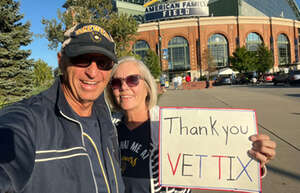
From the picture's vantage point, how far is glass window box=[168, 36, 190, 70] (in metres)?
52.3

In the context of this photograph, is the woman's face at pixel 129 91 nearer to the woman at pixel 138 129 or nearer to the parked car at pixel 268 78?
the woman at pixel 138 129

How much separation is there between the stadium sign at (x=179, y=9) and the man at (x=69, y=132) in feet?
177

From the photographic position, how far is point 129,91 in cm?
226

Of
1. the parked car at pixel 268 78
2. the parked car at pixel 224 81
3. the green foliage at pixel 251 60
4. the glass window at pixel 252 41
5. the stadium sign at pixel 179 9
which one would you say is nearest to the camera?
the parked car at pixel 268 78

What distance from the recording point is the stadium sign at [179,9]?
50.9m

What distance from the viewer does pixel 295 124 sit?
6977mm

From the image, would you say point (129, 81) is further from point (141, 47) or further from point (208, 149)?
point (141, 47)

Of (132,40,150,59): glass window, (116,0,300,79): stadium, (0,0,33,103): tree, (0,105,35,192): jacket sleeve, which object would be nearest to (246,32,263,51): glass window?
(116,0,300,79): stadium

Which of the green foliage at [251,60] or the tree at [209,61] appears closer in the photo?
the green foliage at [251,60]

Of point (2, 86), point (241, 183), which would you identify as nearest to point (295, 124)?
point (241, 183)

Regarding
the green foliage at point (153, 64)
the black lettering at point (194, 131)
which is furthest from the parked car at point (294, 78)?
the black lettering at point (194, 131)

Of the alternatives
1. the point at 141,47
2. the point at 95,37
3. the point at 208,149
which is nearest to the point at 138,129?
the point at 208,149

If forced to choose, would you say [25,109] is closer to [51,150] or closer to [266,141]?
[51,150]

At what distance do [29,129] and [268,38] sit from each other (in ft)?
215
